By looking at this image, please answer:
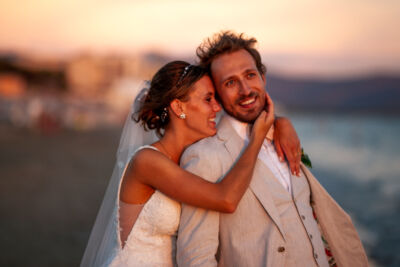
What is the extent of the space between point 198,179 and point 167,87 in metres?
0.90

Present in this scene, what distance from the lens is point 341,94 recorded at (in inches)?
2726

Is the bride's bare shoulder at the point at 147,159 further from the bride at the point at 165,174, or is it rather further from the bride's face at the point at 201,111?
the bride's face at the point at 201,111

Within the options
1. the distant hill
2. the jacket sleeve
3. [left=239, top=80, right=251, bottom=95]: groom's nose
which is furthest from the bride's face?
the distant hill

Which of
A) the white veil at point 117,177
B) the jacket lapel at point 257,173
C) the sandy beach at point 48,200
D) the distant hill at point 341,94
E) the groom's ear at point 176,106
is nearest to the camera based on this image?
the jacket lapel at point 257,173

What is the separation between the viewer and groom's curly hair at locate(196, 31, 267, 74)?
288 cm

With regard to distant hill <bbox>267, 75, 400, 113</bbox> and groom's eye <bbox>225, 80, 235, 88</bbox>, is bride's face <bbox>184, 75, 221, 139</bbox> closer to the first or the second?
groom's eye <bbox>225, 80, 235, 88</bbox>

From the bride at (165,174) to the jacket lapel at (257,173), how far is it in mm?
104

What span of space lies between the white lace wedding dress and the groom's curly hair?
0.97 m

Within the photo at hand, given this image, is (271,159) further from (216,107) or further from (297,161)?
(216,107)

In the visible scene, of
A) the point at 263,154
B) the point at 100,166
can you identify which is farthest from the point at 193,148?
the point at 100,166

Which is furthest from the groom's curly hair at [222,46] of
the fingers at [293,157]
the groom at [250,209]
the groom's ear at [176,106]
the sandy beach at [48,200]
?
the sandy beach at [48,200]

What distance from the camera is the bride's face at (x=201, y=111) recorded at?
2748 mm

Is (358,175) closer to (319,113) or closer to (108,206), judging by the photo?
Answer: (108,206)

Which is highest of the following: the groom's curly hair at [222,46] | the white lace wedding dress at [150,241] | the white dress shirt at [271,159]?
the groom's curly hair at [222,46]
